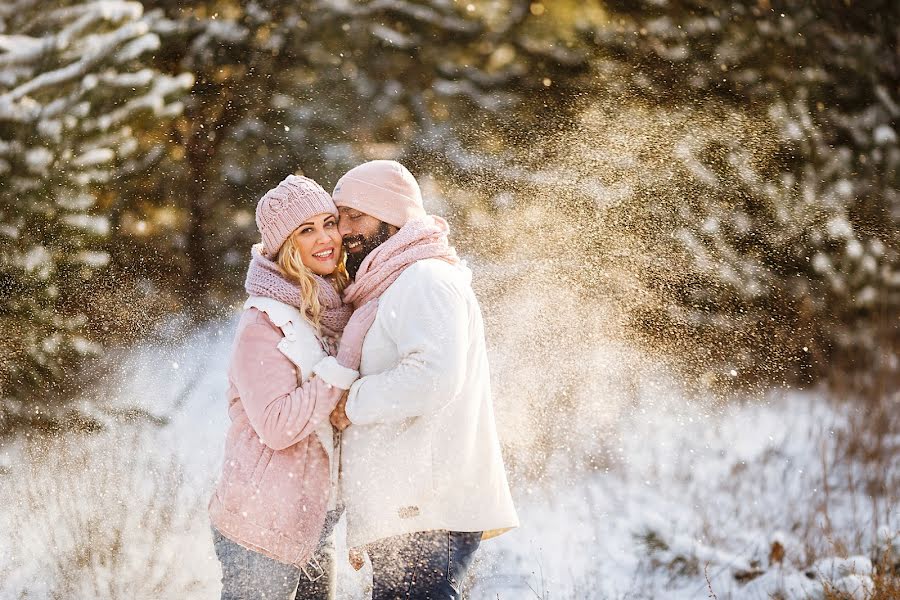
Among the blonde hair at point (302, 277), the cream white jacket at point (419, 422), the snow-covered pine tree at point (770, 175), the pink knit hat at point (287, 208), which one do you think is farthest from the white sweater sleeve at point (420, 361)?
the snow-covered pine tree at point (770, 175)

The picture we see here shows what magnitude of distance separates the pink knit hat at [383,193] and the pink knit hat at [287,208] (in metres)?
0.10

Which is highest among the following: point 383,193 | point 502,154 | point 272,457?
point 383,193

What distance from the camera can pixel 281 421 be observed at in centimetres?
212

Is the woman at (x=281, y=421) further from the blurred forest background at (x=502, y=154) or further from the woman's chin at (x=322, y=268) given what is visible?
the blurred forest background at (x=502, y=154)

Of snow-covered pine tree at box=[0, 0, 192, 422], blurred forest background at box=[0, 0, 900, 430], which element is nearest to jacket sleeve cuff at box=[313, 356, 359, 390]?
snow-covered pine tree at box=[0, 0, 192, 422]

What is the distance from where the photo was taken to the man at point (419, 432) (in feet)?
6.85

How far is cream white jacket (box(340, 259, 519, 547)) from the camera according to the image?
2.08m

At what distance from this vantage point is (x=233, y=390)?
93.1 inches

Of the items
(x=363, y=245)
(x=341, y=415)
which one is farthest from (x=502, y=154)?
(x=341, y=415)

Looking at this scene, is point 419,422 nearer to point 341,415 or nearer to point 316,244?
point 341,415

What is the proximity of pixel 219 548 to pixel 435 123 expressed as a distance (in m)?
5.73

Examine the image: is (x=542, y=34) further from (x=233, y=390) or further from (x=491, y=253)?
(x=233, y=390)

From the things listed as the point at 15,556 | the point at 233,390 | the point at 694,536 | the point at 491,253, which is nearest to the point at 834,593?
the point at 694,536

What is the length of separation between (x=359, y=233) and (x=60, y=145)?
4.65 meters
